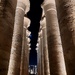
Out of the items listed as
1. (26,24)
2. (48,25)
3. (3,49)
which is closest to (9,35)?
(3,49)

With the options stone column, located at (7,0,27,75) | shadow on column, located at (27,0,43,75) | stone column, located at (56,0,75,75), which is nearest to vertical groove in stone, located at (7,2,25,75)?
stone column, located at (7,0,27,75)

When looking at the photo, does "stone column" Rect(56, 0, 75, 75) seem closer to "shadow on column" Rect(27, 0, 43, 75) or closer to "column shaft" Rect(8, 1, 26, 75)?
"column shaft" Rect(8, 1, 26, 75)

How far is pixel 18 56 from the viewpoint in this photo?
7.45 m

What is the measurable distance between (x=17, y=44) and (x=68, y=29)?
4042mm

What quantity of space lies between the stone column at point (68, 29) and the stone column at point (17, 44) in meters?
3.24

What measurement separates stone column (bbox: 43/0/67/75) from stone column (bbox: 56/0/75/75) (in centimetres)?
269

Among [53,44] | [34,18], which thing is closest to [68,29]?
[53,44]

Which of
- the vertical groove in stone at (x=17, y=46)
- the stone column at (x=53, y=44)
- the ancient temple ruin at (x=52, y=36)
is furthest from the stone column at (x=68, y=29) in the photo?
the vertical groove in stone at (x=17, y=46)

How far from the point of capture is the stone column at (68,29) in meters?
3.87

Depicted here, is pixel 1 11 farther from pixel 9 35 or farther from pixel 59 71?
pixel 59 71

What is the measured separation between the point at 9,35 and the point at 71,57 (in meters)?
2.29

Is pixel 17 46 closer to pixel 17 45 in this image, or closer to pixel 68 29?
pixel 17 45

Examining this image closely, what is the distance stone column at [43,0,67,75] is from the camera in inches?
270

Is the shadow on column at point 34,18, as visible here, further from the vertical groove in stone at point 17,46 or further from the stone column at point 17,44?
the vertical groove in stone at point 17,46
